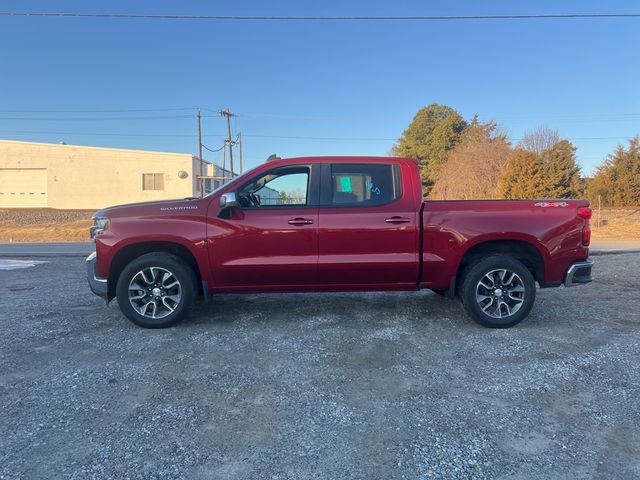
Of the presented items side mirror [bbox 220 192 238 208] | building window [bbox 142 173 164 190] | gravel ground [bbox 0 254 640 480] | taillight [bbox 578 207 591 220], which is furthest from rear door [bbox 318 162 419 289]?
building window [bbox 142 173 164 190]

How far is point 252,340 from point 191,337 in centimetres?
69

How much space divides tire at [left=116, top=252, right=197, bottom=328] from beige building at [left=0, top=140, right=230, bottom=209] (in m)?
36.3

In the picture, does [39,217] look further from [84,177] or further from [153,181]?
[153,181]

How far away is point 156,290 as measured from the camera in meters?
4.87

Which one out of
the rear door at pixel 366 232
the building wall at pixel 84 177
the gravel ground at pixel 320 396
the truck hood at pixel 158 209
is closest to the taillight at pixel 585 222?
the gravel ground at pixel 320 396

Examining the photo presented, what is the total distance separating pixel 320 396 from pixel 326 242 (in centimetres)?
196

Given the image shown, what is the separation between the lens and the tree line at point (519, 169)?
22.7m

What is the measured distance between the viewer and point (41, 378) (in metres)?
3.62

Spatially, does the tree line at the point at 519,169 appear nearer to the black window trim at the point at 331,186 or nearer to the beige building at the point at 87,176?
the black window trim at the point at 331,186

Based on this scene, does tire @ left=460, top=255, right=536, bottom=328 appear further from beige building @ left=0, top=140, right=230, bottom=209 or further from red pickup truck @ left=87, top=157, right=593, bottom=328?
beige building @ left=0, top=140, right=230, bottom=209

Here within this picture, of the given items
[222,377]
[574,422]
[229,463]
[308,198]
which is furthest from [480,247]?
[229,463]

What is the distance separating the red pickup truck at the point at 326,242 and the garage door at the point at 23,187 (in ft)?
139

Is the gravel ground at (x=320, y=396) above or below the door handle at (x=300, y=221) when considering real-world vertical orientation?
below

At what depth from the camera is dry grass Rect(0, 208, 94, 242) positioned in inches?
875
